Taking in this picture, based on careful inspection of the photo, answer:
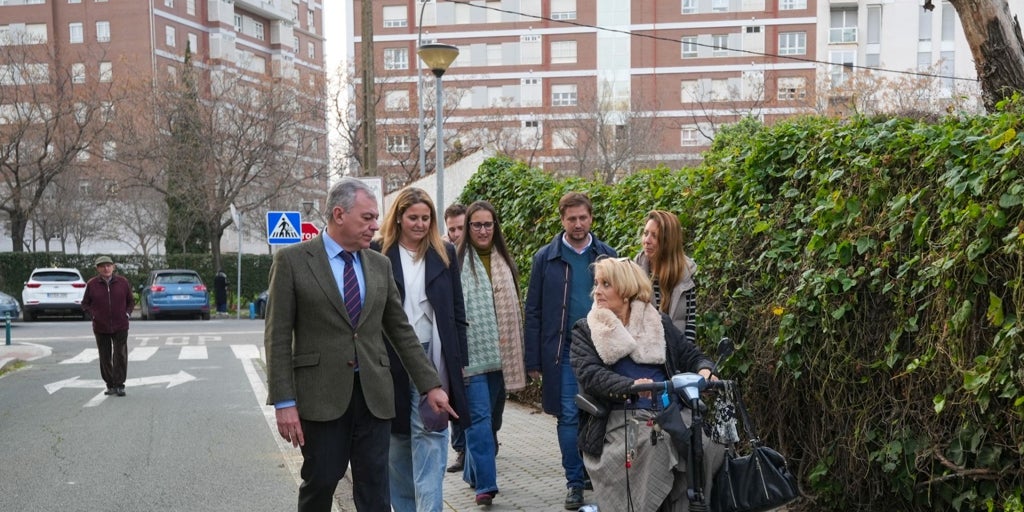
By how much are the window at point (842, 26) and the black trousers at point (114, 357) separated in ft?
197

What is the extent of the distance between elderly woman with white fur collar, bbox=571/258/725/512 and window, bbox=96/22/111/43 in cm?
7142

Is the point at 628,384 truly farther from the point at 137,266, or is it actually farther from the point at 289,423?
the point at 137,266

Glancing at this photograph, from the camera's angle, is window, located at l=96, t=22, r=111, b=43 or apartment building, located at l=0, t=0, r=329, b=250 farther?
window, located at l=96, t=22, r=111, b=43

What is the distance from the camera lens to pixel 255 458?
899 cm

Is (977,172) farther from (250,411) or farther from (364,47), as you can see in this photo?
(364,47)

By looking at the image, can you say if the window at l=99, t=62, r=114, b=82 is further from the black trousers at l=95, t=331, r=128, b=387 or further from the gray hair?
the gray hair

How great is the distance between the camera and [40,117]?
135 feet

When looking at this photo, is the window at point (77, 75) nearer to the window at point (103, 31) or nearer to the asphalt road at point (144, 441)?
the window at point (103, 31)

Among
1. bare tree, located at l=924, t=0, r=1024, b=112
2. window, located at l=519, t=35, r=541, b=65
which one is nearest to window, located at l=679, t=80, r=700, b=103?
window, located at l=519, t=35, r=541, b=65

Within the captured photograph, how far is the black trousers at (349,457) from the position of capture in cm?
460

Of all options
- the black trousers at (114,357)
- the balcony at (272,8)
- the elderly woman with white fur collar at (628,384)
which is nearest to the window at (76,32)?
the balcony at (272,8)

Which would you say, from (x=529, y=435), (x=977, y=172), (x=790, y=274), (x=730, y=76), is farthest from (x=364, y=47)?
(x=730, y=76)

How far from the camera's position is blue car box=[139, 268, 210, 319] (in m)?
33.8

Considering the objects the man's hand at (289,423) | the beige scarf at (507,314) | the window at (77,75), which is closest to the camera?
the man's hand at (289,423)
